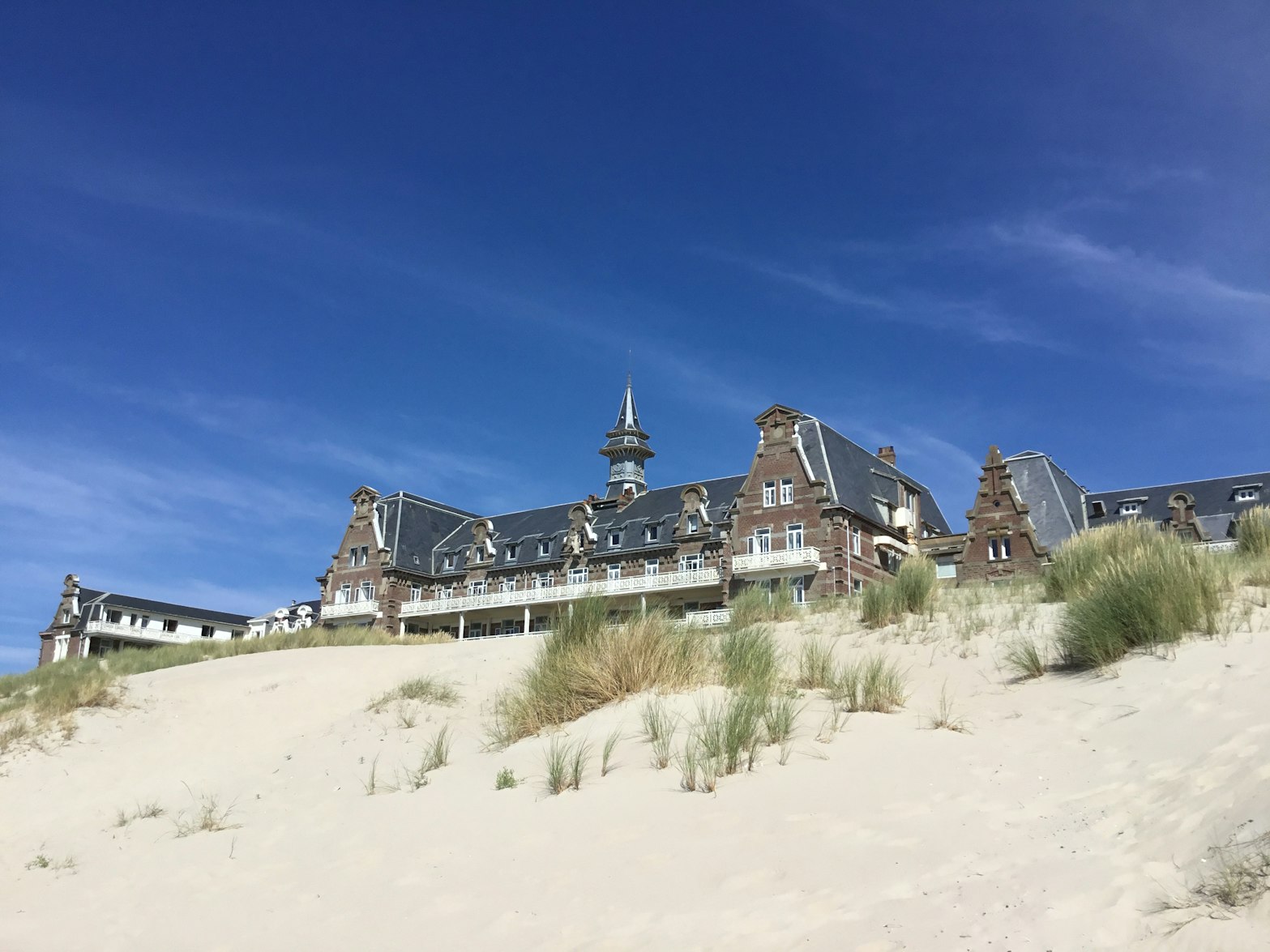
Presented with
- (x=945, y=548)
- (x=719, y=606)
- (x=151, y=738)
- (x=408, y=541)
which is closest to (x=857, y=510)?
(x=945, y=548)

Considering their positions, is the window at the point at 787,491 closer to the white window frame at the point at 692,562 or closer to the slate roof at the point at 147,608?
the white window frame at the point at 692,562

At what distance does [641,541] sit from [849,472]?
1262 centimetres

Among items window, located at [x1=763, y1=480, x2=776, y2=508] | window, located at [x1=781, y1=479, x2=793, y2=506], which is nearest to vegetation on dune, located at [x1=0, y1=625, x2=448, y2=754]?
window, located at [x1=781, y1=479, x2=793, y2=506]

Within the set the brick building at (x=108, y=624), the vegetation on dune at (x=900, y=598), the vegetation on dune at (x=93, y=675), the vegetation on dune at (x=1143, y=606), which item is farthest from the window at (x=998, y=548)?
the brick building at (x=108, y=624)

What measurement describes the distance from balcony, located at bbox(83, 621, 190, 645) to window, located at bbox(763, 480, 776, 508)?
47910mm

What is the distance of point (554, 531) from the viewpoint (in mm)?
61062

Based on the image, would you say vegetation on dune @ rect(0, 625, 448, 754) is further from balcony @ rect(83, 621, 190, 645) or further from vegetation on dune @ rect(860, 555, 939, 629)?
balcony @ rect(83, 621, 190, 645)

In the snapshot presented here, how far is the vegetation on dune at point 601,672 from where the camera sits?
38.7ft

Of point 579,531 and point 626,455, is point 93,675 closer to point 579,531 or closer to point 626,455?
point 579,531

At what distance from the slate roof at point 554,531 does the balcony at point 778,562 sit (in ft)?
18.1

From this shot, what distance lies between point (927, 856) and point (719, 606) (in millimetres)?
43843

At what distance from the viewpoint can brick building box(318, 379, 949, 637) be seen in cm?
4766

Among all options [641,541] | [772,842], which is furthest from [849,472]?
[772,842]

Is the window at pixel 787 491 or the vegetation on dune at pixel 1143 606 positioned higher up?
the window at pixel 787 491
